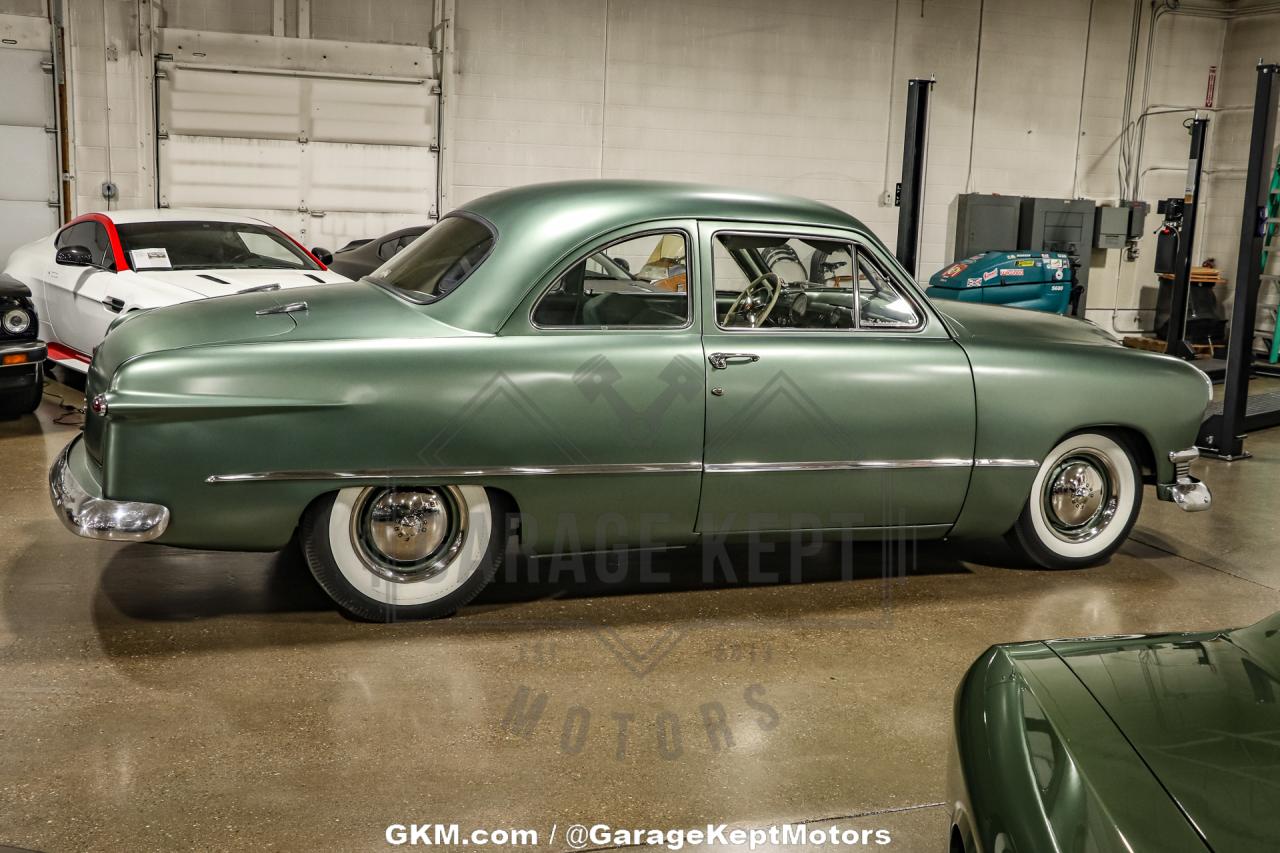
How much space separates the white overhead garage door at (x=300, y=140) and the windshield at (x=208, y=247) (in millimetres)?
4428

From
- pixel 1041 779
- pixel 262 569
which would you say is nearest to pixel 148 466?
pixel 262 569

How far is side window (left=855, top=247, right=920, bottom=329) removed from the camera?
14.9 feet

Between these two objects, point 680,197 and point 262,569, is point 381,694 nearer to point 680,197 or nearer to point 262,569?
point 262,569

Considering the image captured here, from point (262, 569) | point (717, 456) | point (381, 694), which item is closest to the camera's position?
point (381, 694)

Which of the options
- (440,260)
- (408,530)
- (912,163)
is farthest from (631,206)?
→ (912,163)

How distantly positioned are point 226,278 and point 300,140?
575 centimetres

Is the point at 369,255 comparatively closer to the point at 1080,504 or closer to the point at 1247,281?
the point at 1247,281

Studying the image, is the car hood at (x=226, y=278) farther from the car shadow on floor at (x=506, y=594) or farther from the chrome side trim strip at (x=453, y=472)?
the chrome side trim strip at (x=453, y=472)

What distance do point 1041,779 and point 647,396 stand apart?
247cm

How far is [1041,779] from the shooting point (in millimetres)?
1807

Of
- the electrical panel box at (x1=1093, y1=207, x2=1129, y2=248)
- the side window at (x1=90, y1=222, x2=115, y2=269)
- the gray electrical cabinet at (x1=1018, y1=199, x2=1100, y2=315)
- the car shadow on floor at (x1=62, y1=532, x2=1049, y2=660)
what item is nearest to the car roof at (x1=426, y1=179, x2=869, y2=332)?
the car shadow on floor at (x1=62, y1=532, x2=1049, y2=660)

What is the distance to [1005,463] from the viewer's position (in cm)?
459

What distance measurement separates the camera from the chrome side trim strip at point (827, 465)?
424cm

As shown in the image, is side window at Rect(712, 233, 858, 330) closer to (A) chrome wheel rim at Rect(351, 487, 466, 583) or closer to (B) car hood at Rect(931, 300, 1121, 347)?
A: (B) car hood at Rect(931, 300, 1121, 347)
